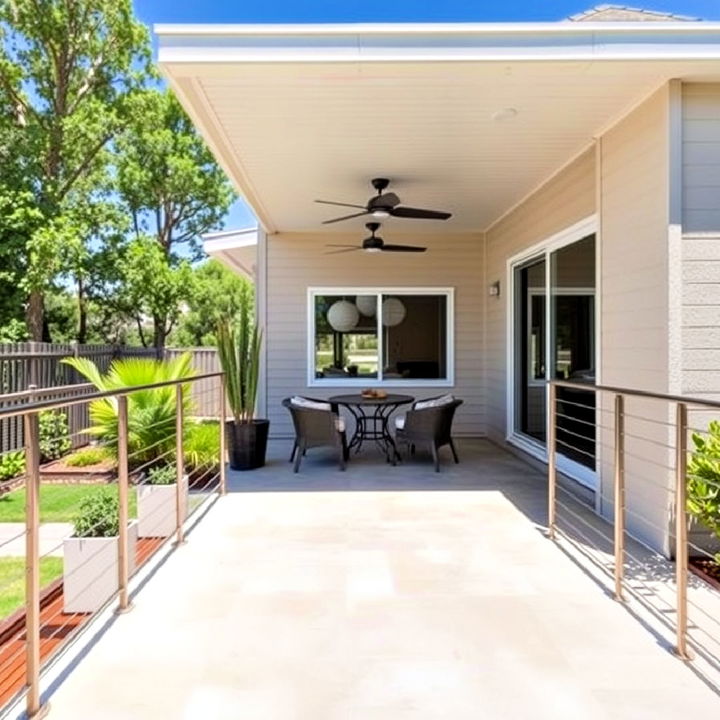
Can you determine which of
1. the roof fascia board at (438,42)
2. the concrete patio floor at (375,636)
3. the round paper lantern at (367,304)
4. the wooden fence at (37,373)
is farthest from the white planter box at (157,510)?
the round paper lantern at (367,304)

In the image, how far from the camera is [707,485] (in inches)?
122

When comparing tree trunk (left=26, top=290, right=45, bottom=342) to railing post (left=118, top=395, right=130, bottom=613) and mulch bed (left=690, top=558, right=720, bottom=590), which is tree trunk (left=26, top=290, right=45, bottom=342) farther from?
mulch bed (left=690, top=558, right=720, bottom=590)

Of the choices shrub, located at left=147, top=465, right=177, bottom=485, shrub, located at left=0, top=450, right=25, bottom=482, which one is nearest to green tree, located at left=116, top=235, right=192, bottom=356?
shrub, located at left=0, top=450, right=25, bottom=482

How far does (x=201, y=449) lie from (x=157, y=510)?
162cm

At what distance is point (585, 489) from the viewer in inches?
193

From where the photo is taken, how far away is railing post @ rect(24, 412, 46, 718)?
1.92 meters

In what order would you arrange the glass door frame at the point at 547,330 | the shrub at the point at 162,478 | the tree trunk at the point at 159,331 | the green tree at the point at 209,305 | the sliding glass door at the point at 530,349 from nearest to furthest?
the shrub at the point at 162,478, the glass door frame at the point at 547,330, the sliding glass door at the point at 530,349, the tree trunk at the point at 159,331, the green tree at the point at 209,305

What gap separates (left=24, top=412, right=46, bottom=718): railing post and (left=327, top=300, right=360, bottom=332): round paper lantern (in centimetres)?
622

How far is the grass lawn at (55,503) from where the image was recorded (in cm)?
489

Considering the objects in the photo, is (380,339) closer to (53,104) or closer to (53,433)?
(53,433)

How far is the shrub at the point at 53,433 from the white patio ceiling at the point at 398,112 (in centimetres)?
389

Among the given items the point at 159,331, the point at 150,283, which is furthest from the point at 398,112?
the point at 159,331

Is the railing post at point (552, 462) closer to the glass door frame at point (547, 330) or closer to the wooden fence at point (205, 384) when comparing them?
the glass door frame at point (547, 330)

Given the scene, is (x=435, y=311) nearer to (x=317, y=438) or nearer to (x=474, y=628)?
(x=317, y=438)
